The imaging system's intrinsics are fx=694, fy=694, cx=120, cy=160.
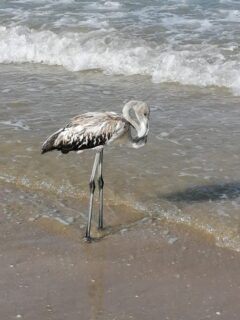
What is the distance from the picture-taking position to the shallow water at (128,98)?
22.6ft

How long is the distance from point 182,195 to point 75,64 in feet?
21.4

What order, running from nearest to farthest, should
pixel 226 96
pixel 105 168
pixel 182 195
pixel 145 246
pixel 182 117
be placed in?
pixel 145 246
pixel 182 195
pixel 105 168
pixel 182 117
pixel 226 96

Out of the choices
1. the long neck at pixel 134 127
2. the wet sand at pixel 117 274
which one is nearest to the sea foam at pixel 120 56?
the long neck at pixel 134 127

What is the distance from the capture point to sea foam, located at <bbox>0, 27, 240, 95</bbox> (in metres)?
11.6

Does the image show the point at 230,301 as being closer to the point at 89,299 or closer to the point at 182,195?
the point at 89,299

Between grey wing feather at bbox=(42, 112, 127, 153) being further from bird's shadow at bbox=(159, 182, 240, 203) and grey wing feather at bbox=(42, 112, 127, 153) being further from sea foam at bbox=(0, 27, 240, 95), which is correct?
sea foam at bbox=(0, 27, 240, 95)

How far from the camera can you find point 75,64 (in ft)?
42.4

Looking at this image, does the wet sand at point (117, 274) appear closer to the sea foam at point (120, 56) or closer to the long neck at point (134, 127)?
the long neck at point (134, 127)

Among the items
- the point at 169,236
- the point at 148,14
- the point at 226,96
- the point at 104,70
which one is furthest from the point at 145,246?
the point at 148,14

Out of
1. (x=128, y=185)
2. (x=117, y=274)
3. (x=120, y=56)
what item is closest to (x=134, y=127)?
(x=128, y=185)

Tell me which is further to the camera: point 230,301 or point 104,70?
point 104,70

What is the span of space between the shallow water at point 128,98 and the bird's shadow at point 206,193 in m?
0.01

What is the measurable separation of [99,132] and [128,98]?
4.26 m

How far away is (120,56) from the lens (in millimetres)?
12781
